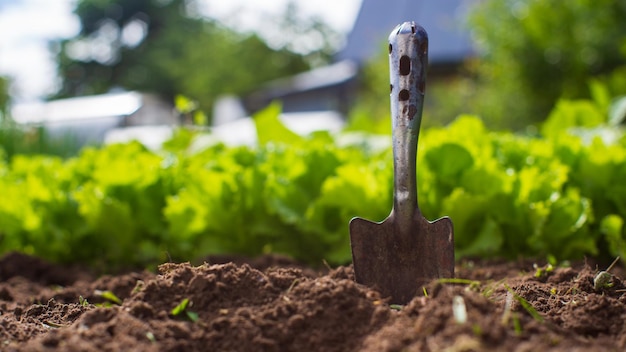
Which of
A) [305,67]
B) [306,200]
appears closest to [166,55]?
[305,67]

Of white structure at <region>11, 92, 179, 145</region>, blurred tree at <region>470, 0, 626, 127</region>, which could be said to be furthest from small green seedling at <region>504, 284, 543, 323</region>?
blurred tree at <region>470, 0, 626, 127</region>

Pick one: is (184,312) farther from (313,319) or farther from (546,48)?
(546,48)

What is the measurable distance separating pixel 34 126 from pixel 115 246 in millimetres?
3499

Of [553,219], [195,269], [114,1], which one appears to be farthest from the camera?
[114,1]

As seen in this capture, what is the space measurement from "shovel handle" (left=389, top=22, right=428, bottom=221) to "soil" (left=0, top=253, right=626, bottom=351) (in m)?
0.29

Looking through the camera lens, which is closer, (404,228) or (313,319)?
(313,319)

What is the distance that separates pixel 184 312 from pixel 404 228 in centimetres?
58

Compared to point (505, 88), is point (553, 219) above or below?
below

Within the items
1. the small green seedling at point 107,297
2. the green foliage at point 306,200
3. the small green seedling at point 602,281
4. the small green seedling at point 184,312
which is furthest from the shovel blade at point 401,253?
the green foliage at point 306,200

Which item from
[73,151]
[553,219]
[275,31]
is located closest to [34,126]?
[73,151]

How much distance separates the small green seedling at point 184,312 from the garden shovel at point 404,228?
16.6 inches

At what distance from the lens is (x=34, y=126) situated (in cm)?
605

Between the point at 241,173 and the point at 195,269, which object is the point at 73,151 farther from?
the point at 195,269

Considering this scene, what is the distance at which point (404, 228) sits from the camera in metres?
1.65
